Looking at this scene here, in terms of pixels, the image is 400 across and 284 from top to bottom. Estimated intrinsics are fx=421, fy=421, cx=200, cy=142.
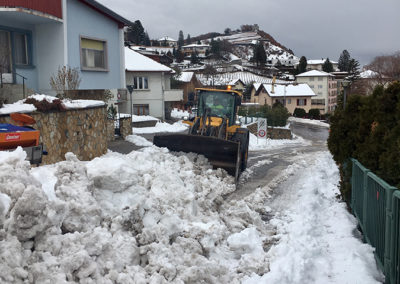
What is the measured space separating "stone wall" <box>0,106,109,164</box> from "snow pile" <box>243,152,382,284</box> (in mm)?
5932

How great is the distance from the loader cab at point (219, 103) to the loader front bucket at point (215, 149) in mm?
2467

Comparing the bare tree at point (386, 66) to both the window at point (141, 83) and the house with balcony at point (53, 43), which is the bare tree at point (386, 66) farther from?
the house with balcony at point (53, 43)

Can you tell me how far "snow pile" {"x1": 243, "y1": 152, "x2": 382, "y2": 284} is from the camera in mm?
6148

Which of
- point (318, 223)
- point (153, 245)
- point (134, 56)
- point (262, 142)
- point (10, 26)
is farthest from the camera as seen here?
point (134, 56)

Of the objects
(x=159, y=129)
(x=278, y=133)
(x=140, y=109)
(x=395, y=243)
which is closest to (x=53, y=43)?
(x=159, y=129)

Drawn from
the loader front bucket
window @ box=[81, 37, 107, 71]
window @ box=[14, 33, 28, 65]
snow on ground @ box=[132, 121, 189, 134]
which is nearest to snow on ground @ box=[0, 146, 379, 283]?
the loader front bucket

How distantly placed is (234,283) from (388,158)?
10.2 feet

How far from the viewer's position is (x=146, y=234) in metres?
6.14

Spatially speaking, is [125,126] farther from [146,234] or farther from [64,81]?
[146,234]

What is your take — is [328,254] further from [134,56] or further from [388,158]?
[134,56]

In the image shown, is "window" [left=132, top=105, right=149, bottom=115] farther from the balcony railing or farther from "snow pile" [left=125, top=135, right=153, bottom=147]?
the balcony railing

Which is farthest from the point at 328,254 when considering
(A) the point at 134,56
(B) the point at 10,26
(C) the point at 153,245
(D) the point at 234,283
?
(A) the point at 134,56

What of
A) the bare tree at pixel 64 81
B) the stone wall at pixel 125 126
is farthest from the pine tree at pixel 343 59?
the bare tree at pixel 64 81

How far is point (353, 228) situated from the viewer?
8266 mm
